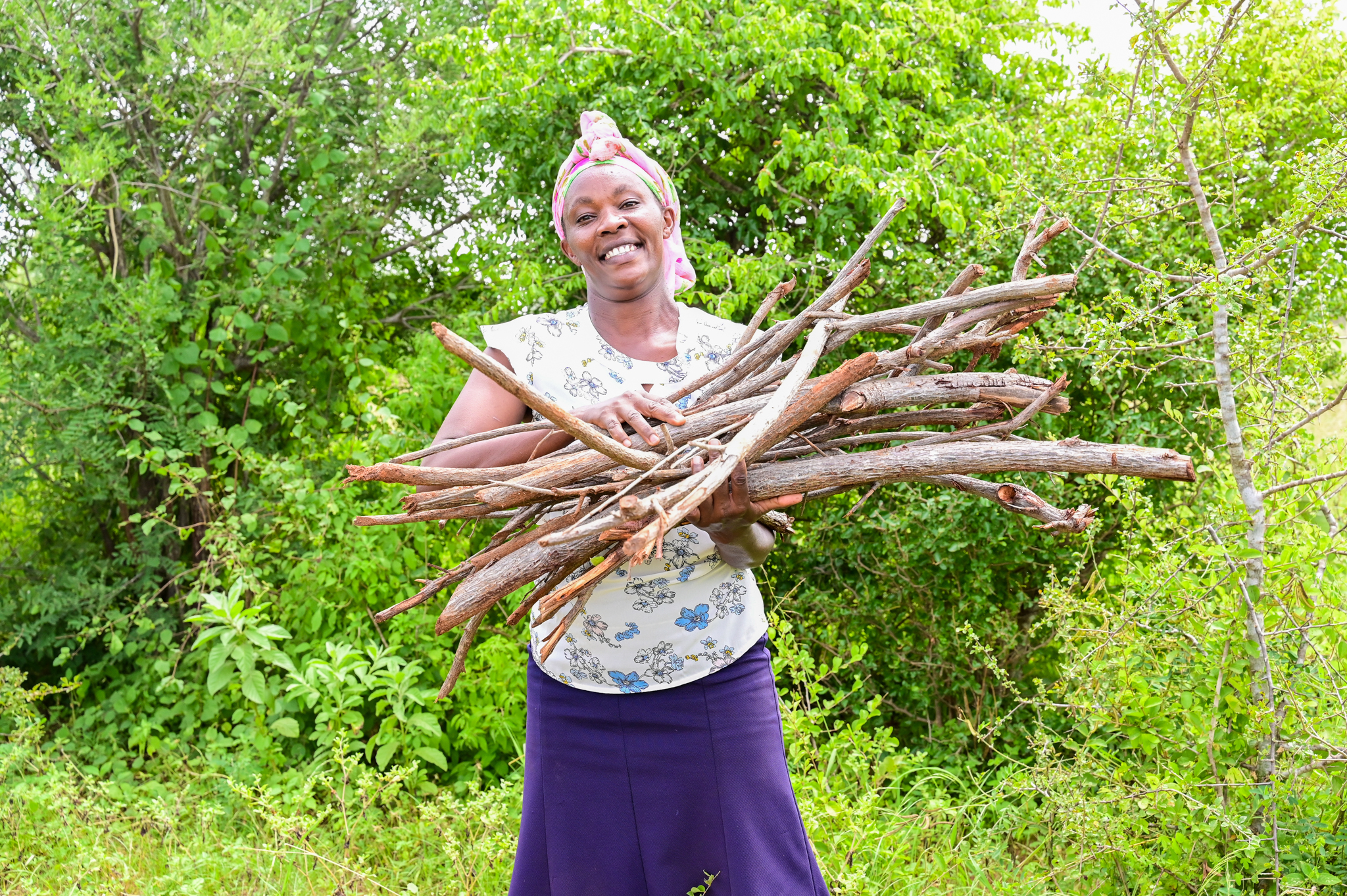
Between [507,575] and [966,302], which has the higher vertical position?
[966,302]

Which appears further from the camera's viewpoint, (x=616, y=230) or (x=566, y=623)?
(x=616, y=230)

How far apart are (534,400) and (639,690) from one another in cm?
79

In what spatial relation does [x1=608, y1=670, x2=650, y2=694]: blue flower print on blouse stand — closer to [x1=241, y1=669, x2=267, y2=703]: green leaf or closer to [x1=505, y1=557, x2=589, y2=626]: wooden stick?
A: [x1=505, y1=557, x2=589, y2=626]: wooden stick

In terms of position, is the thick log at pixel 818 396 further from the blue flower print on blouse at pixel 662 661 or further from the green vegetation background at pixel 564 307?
the green vegetation background at pixel 564 307

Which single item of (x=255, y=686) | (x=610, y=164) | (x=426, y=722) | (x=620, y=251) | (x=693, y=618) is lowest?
(x=426, y=722)

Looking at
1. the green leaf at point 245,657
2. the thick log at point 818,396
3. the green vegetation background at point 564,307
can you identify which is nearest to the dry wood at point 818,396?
the thick log at point 818,396

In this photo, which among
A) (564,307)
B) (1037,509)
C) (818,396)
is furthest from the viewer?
(564,307)

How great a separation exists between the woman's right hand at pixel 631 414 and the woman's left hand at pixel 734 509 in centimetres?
10

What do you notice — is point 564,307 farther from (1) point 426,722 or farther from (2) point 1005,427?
(2) point 1005,427

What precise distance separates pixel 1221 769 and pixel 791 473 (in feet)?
5.80

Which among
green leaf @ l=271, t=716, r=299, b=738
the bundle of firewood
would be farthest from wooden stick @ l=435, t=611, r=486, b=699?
green leaf @ l=271, t=716, r=299, b=738

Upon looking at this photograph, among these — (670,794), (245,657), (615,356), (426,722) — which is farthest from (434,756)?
(615,356)

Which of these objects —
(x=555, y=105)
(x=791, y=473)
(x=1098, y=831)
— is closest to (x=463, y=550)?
(x=555, y=105)

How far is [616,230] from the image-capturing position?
2.08 m
